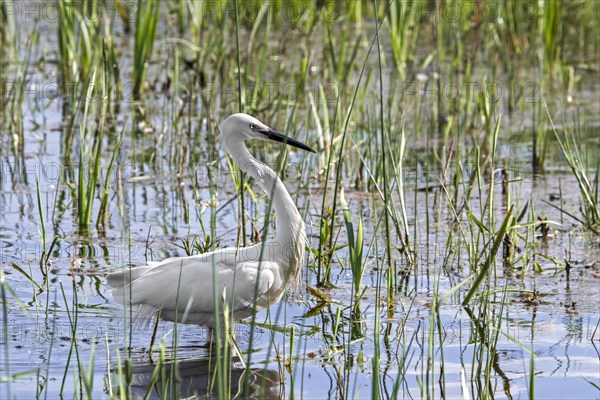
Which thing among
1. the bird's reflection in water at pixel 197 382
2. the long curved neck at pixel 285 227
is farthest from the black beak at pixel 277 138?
the bird's reflection in water at pixel 197 382

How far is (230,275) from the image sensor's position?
5.20 m

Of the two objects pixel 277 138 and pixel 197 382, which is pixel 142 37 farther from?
pixel 197 382

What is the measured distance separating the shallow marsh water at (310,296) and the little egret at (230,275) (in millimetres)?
172

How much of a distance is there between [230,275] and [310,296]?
76 centimetres

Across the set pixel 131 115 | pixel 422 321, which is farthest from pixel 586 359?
pixel 131 115

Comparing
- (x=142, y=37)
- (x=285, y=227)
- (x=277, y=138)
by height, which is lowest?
(x=285, y=227)

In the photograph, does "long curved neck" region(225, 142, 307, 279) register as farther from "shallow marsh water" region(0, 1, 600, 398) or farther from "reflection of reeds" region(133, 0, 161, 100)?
"reflection of reeds" region(133, 0, 161, 100)

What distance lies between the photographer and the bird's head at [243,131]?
5.60 m

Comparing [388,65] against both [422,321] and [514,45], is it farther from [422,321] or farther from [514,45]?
[422,321]

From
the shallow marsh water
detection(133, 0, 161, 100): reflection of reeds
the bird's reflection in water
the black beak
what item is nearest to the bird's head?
the black beak

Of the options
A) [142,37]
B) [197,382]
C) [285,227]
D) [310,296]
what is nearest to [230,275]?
[285,227]

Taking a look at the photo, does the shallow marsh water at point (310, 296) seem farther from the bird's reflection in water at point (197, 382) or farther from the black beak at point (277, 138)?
the black beak at point (277, 138)

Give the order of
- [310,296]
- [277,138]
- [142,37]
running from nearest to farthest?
[277,138]
[310,296]
[142,37]

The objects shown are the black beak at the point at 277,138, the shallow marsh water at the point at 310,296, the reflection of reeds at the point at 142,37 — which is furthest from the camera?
the reflection of reeds at the point at 142,37
